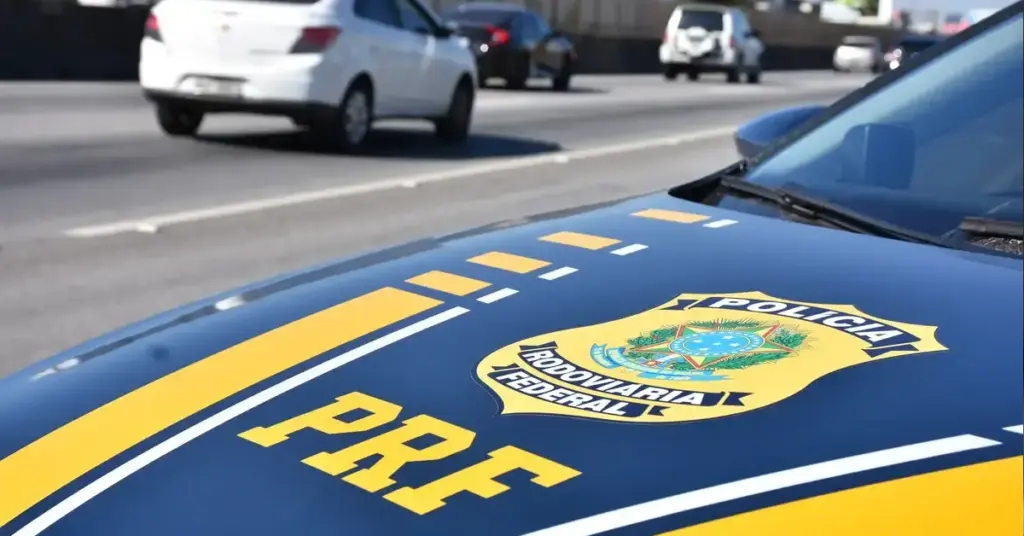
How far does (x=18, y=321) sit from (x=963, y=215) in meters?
4.28

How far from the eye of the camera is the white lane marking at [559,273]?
2.43 m

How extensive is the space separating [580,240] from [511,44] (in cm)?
2169

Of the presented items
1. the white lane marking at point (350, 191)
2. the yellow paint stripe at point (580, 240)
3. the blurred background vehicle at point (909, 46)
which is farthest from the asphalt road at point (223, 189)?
the yellow paint stripe at point (580, 240)

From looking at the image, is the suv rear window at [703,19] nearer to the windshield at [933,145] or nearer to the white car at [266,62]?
the white car at [266,62]

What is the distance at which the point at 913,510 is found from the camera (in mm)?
1499

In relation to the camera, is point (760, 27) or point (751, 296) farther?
point (760, 27)

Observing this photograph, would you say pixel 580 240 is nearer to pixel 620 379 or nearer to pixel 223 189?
pixel 620 379

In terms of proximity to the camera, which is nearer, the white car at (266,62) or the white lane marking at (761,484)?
the white lane marking at (761,484)

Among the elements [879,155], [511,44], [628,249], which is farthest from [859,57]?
[628,249]

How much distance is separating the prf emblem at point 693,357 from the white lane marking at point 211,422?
0.21 meters

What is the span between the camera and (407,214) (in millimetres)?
9281

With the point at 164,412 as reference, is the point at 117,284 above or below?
below

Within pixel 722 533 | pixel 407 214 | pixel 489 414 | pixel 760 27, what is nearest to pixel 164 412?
pixel 489 414

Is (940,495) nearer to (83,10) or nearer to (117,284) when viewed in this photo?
(117,284)
